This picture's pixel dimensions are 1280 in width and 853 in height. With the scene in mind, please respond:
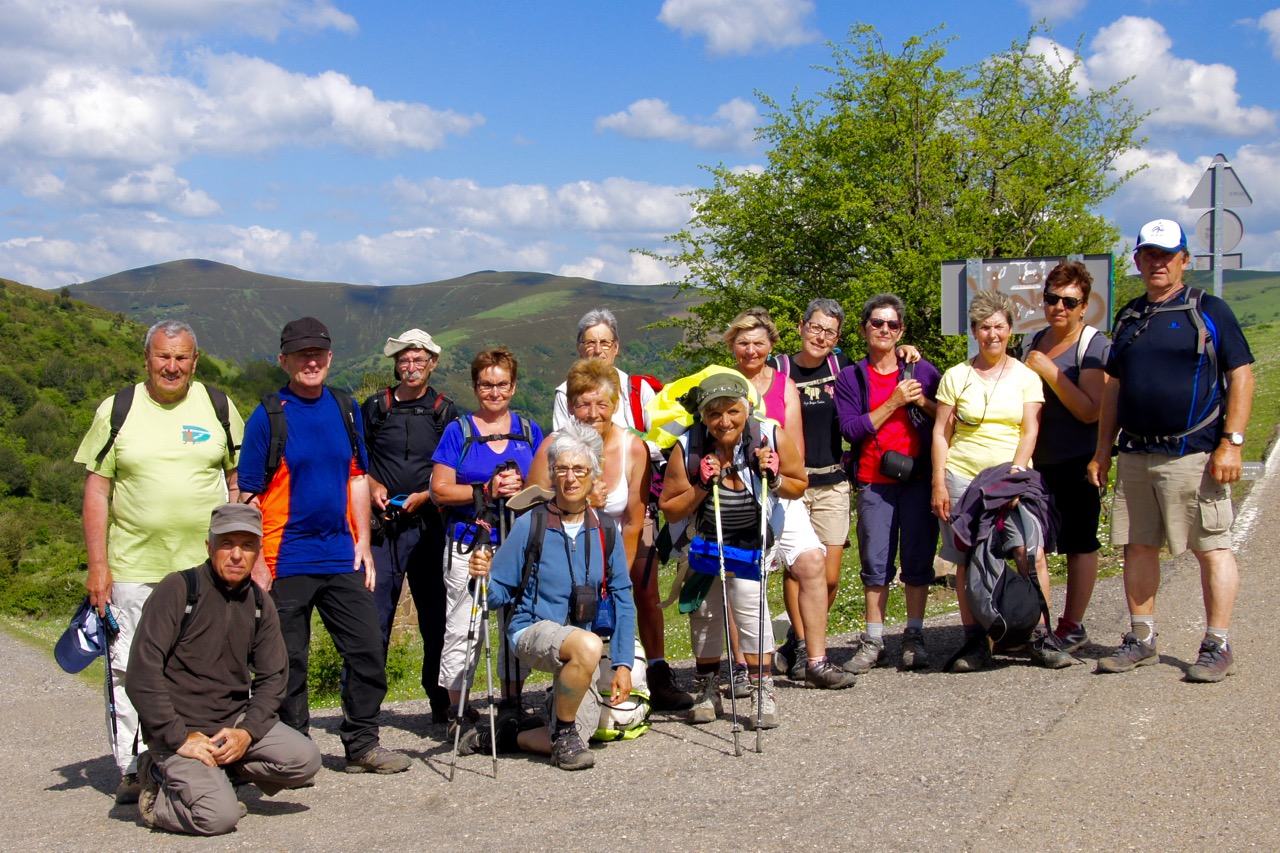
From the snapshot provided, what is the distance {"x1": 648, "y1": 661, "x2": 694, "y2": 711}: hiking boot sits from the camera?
21.7 ft

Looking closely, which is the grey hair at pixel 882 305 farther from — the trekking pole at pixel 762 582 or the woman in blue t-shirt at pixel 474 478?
the woman in blue t-shirt at pixel 474 478

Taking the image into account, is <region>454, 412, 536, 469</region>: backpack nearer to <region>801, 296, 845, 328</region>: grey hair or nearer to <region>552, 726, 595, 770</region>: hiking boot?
<region>552, 726, 595, 770</region>: hiking boot

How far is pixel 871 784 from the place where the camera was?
16.4ft

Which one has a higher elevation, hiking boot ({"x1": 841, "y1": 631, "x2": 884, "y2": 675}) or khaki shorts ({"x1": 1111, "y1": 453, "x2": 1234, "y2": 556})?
khaki shorts ({"x1": 1111, "y1": 453, "x2": 1234, "y2": 556})

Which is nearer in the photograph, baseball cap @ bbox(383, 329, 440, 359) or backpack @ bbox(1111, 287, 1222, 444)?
backpack @ bbox(1111, 287, 1222, 444)

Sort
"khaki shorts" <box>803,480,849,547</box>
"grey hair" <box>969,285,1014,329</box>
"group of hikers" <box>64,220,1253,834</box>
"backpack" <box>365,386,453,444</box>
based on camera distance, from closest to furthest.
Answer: "group of hikers" <box>64,220,1253,834</box>
"backpack" <box>365,386,453,444</box>
"grey hair" <box>969,285,1014,329</box>
"khaki shorts" <box>803,480,849,547</box>

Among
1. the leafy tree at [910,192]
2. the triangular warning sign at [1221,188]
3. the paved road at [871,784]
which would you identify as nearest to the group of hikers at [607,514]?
the paved road at [871,784]

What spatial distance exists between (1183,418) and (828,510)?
6.91 ft

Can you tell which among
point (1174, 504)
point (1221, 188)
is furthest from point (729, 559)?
point (1221, 188)

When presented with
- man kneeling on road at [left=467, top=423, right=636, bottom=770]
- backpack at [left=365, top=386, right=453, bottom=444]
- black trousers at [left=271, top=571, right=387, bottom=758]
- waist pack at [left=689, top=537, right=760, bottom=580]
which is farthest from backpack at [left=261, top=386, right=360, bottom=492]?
waist pack at [left=689, top=537, right=760, bottom=580]

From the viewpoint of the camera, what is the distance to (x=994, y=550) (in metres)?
6.62

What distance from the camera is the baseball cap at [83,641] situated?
568 cm

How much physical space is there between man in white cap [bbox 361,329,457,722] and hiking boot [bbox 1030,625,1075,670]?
3.56 metres

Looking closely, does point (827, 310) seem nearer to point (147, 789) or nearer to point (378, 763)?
point (378, 763)
